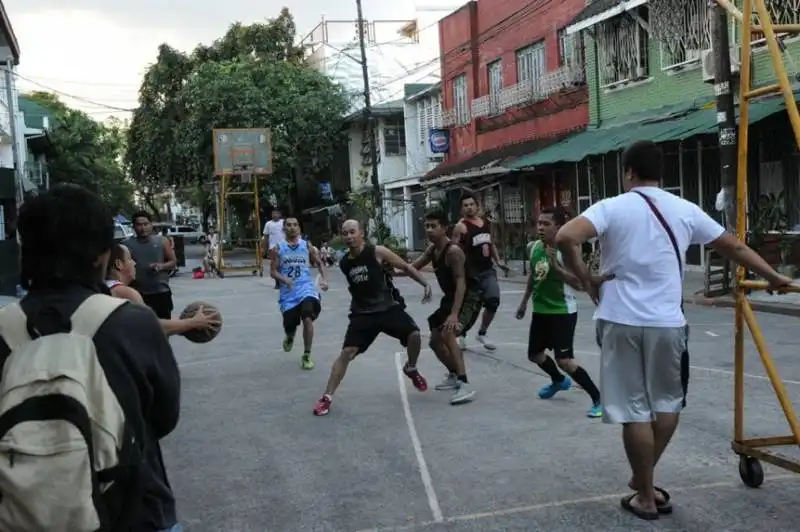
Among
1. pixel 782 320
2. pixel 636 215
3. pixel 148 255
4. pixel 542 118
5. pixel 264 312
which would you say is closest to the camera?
pixel 636 215

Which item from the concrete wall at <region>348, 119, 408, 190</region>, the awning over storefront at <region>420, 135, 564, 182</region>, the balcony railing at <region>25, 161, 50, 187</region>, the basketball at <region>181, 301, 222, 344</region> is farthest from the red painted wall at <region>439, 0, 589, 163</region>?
the balcony railing at <region>25, 161, 50, 187</region>

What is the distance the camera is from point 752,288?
4664 millimetres

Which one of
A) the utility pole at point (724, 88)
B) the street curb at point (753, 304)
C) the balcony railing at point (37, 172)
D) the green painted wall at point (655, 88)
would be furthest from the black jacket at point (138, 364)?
the balcony railing at point (37, 172)

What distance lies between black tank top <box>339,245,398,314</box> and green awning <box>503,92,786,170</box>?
8.86 meters

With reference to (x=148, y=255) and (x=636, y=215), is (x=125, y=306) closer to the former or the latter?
(x=636, y=215)

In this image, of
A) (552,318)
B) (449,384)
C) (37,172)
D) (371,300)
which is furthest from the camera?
(37,172)

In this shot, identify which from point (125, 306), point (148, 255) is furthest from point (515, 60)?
point (125, 306)

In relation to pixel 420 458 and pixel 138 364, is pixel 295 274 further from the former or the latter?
pixel 138 364

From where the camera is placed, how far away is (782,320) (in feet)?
40.5

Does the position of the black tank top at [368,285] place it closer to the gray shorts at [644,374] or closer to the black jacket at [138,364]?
the gray shorts at [644,374]

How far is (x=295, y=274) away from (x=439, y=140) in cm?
2260

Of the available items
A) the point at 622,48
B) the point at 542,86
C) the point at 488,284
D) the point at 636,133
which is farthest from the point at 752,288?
the point at 542,86

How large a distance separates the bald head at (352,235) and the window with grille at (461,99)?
23565 mm

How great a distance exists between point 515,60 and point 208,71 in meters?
16.7
